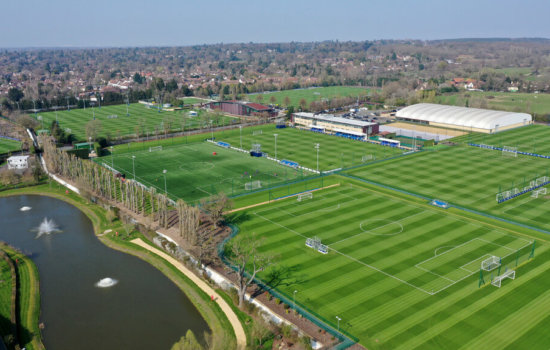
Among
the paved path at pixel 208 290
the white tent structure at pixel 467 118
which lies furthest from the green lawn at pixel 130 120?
the paved path at pixel 208 290

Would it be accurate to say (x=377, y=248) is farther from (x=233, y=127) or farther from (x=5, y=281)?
(x=233, y=127)

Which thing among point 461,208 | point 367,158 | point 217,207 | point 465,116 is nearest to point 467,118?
point 465,116

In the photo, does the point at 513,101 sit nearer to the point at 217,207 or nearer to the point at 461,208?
the point at 461,208

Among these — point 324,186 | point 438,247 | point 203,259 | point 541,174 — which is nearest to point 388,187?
point 324,186

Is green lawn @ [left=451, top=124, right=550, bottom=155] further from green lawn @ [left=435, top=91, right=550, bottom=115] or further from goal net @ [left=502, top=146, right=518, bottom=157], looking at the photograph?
green lawn @ [left=435, top=91, right=550, bottom=115]

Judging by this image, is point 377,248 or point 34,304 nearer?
point 34,304

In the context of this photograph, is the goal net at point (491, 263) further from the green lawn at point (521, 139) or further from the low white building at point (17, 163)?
the low white building at point (17, 163)

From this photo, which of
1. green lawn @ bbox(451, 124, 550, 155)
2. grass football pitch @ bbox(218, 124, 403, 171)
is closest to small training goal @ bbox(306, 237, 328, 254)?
grass football pitch @ bbox(218, 124, 403, 171)
